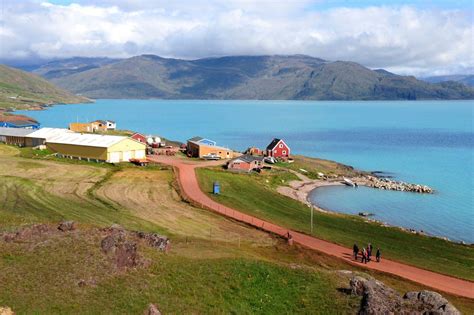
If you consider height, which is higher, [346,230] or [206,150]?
[206,150]

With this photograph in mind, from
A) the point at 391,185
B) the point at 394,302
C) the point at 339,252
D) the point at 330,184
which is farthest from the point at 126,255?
the point at 391,185

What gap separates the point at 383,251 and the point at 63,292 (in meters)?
29.4

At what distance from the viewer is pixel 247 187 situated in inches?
2670

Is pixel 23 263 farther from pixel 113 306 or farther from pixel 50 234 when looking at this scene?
pixel 113 306

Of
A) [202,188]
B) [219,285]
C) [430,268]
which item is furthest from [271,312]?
[202,188]

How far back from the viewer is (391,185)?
9256 cm

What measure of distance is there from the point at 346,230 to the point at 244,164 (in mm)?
34314

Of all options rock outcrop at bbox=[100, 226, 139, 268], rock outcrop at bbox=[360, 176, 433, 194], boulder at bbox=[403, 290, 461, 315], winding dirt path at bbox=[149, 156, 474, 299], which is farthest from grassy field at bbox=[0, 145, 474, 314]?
rock outcrop at bbox=[360, 176, 433, 194]

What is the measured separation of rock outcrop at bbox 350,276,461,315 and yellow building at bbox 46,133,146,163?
59.0 m

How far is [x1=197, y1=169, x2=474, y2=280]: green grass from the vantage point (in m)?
41.3

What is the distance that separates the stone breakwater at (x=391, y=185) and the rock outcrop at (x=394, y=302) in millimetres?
69165

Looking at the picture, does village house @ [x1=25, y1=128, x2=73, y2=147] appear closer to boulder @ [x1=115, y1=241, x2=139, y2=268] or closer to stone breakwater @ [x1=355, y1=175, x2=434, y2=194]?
stone breakwater @ [x1=355, y1=175, x2=434, y2=194]

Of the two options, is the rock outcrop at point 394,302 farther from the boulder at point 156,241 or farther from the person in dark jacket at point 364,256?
the person in dark jacket at point 364,256

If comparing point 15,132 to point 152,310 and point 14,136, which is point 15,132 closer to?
point 14,136
